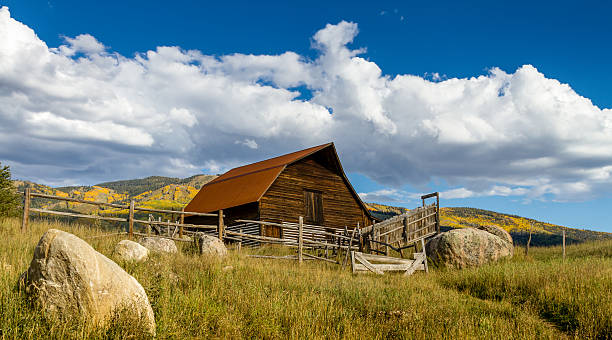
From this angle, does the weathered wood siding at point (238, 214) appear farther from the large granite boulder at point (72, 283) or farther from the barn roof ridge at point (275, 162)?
the large granite boulder at point (72, 283)

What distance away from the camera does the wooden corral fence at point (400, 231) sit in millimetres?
20703

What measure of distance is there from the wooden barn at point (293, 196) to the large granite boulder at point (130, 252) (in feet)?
40.1

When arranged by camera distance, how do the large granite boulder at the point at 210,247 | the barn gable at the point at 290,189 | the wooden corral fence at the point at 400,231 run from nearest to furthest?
the large granite boulder at the point at 210,247 → the wooden corral fence at the point at 400,231 → the barn gable at the point at 290,189

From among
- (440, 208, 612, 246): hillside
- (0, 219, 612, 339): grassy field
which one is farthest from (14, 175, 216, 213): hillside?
(0, 219, 612, 339): grassy field

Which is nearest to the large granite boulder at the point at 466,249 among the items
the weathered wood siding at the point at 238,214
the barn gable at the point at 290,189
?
the barn gable at the point at 290,189

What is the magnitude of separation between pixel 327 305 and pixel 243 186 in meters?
19.5

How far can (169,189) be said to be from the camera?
145000 millimetres

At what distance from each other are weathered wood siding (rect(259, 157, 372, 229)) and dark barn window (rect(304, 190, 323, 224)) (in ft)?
0.79

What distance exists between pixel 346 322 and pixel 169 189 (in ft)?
481

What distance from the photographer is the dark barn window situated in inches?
1035

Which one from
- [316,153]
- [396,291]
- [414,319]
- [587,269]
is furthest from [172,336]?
[316,153]

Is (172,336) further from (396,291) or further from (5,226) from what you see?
(5,226)

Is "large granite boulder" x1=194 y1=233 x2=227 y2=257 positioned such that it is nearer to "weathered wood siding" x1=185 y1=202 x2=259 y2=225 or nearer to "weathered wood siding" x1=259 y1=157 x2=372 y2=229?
"weathered wood siding" x1=185 y1=202 x2=259 y2=225

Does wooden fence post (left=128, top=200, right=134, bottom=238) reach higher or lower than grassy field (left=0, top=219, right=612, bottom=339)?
higher
